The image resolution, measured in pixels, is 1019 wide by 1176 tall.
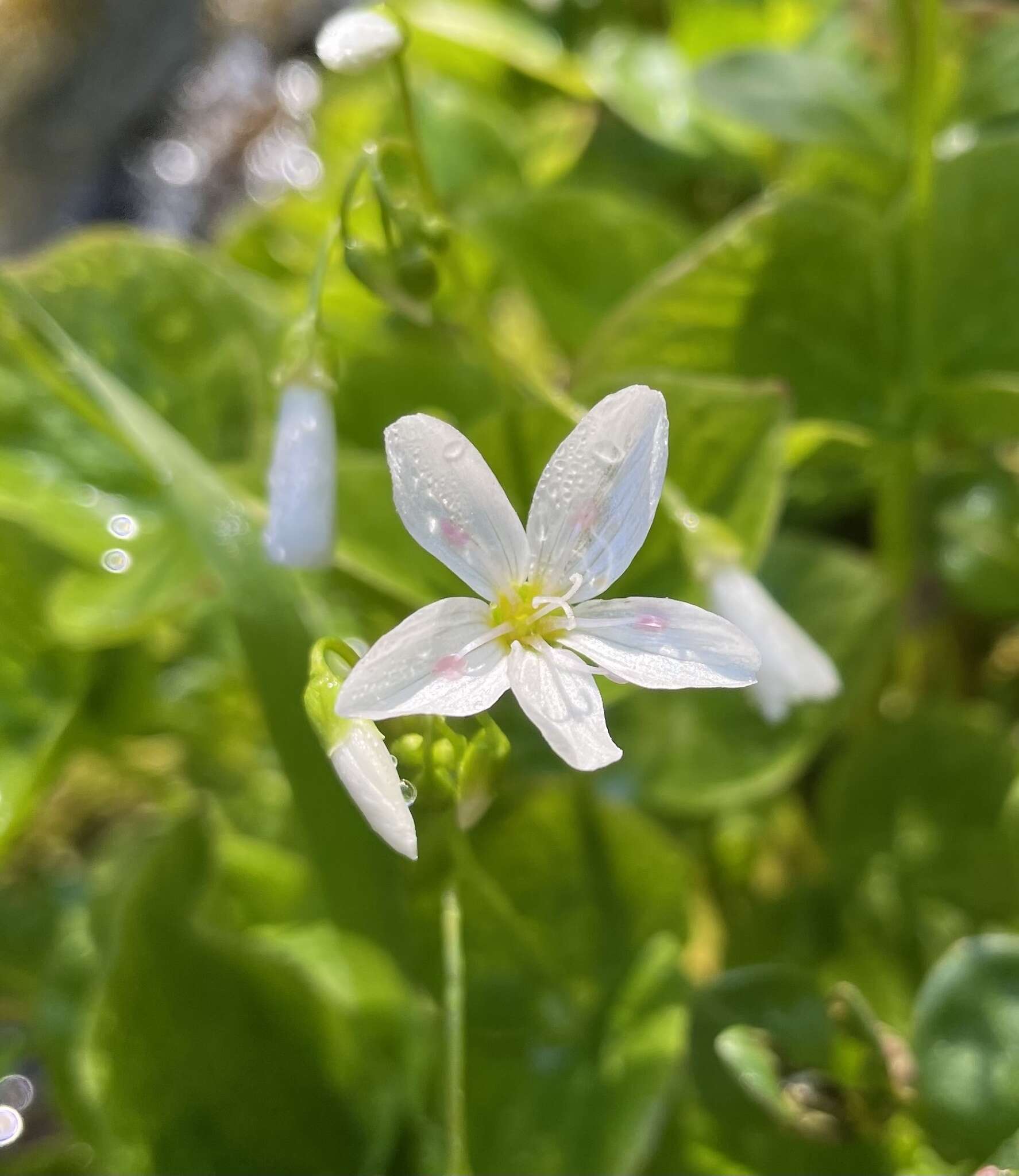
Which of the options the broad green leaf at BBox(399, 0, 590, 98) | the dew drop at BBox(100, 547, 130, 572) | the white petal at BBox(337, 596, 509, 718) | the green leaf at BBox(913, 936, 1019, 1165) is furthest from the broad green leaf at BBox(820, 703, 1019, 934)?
the broad green leaf at BBox(399, 0, 590, 98)

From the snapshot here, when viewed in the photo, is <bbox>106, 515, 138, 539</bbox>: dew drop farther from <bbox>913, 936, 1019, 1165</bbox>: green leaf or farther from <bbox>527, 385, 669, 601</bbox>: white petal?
<bbox>913, 936, 1019, 1165</bbox>: green leaf

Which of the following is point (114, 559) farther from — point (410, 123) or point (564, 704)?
point (564, 704)

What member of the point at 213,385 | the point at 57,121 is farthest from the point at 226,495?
the point at 57,121

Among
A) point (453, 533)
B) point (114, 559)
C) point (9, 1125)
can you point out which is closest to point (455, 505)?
point (453, 533)

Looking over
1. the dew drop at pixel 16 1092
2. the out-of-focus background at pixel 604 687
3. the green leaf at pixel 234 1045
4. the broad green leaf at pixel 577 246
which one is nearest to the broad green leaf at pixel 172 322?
the out-of-focus background at pixel 604 687

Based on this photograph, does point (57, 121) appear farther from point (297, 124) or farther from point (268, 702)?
point (268, 702)

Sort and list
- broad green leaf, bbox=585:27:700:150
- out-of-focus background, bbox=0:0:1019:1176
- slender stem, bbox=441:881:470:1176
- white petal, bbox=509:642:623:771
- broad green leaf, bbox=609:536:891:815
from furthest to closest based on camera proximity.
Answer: broad green leaf, bbox=585:27:700:150, broad green leaf, bbox=609:536:891:815, out-of-focus background, bbox=0:0:1019:1176, slender stem, bbox=441:881:470:1176, white petal, bbox=509:642:623:771

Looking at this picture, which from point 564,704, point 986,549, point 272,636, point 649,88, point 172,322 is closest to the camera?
point 564,704
